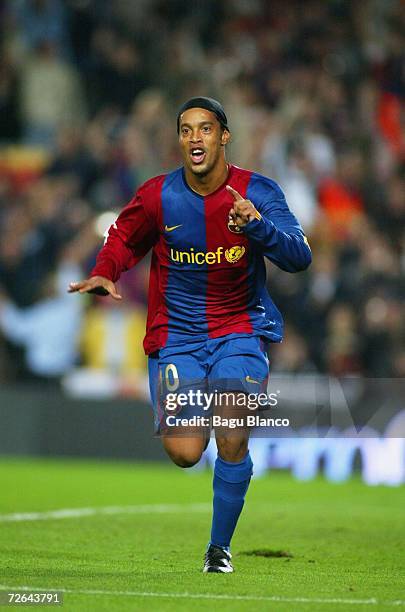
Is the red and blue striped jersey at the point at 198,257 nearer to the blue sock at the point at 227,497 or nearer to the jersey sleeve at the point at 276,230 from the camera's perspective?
the jersey sleeve at the point at 276,230

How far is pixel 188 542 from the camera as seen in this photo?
27.3ft

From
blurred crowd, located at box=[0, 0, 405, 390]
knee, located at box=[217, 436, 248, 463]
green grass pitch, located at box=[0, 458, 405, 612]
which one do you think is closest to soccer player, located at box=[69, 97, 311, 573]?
knee, located at box=[217, 436, 248, 463]

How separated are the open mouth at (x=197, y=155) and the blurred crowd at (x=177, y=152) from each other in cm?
793

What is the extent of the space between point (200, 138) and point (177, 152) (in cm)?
992

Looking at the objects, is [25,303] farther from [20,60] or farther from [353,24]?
[353,24]

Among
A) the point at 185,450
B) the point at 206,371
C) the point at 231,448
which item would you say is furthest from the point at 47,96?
the point at 231,448

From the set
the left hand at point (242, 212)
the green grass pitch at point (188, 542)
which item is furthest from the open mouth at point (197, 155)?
the green grass pitch at point (188, 542)

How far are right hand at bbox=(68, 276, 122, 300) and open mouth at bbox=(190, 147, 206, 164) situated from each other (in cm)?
75

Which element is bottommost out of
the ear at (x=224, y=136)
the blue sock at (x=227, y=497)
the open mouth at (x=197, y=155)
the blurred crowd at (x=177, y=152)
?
the blue sock at (x=227, y=497)

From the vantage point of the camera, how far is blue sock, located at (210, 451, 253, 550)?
6.83m

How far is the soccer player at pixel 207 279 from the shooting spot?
6832mm

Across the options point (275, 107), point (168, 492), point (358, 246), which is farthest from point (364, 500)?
point (275, 107)

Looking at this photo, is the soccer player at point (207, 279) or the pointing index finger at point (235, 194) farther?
the soccer player at point (207, 279)

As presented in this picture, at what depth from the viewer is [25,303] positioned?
598 inches
